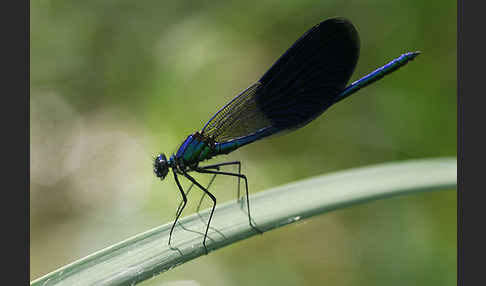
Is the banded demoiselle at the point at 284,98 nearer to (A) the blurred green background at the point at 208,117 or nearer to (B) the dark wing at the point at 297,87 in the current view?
(B) the dark wing at the point at 297,87

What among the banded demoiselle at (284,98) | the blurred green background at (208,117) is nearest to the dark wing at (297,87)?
the banded demoiselle at (284,98)

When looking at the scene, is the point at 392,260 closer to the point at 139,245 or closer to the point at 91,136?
the point at 139,245

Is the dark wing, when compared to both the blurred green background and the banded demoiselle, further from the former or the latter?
the blurred green background

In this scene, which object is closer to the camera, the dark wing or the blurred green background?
the dark wing

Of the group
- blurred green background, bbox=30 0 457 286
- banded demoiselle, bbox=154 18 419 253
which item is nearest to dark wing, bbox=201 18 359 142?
banded demoiselle, bbox=154 18 419 253

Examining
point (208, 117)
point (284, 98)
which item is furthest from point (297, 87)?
point (208, 117)

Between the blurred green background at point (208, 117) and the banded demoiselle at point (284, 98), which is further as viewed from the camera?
the blurred green background at point (208, 117)

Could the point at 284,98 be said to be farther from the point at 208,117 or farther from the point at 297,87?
the point at 208,117
